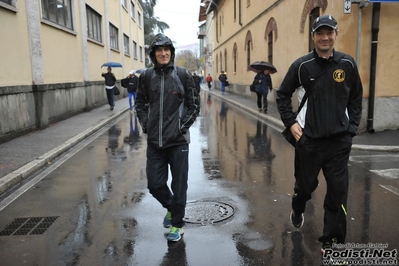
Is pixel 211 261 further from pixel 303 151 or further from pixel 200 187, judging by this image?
pixel 200 187

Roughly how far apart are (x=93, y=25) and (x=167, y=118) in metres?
17.4

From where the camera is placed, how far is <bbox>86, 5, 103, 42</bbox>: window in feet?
60.1

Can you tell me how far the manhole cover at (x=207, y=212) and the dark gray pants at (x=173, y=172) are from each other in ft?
1.83

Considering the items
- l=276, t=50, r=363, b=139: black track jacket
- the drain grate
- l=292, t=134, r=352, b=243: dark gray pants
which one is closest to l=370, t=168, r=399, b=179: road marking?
l=292, t=134, r=352, b=243: dark gray pants

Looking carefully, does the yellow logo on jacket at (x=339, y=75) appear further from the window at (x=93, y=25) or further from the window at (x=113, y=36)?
the window at (x=113, y=36)

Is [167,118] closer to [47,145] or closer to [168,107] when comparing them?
[168,107]

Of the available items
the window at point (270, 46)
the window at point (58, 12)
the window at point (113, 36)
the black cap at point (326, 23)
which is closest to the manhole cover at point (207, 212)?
the black cap at point (326, 23)

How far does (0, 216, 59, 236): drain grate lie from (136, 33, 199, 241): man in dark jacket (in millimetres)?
1450

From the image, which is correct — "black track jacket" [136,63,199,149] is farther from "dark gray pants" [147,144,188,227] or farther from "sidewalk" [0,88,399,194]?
"sidewalk" [0,88,399,194]

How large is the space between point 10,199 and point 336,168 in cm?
439

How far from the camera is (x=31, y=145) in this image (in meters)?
8.48

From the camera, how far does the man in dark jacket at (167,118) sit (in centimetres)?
359

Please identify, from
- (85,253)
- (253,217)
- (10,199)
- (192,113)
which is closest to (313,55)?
(192,113)

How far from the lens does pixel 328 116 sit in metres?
3.09
